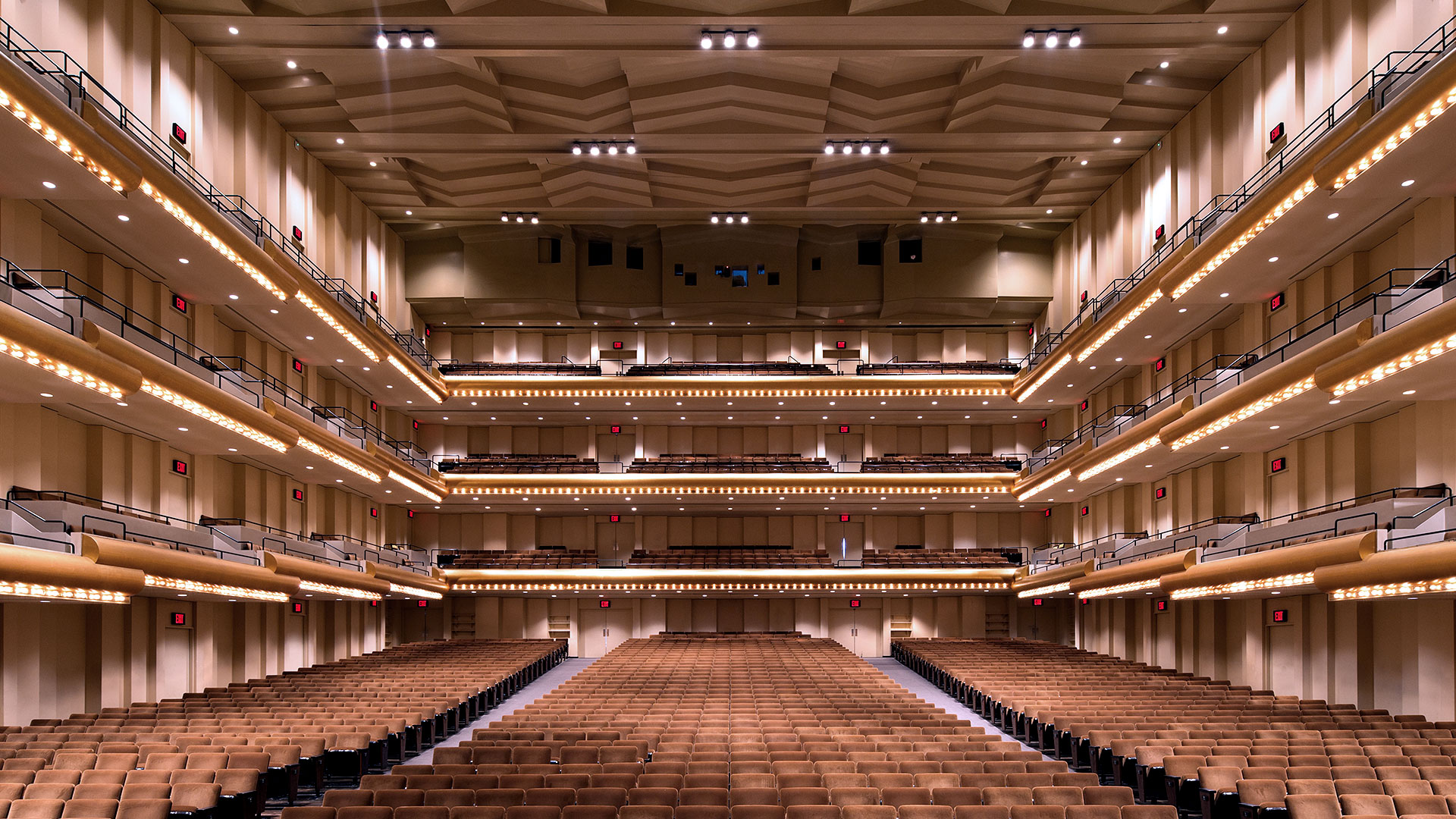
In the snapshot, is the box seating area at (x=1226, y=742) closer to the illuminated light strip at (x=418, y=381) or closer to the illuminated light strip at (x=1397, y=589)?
the illuminated light strip at (x=1397, y=589)

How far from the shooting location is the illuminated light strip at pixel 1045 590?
81.3ft

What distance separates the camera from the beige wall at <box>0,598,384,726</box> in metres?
14.9

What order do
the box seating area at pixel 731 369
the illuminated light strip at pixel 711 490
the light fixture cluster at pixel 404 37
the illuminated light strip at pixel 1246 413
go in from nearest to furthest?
the illuminated light strip at pixel 1246 413
the light fixture cluster at pixel 404 37
the illuminated light strip at pixel 711 490
the box seating area at pixel 731 369

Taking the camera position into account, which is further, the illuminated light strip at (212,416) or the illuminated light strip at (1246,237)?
the illuminated light strip at (212,416)

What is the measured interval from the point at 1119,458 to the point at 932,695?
6453 millimetres

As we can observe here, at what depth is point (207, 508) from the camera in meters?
20.5

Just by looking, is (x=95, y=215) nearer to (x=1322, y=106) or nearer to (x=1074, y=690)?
(x=1074, y=690)

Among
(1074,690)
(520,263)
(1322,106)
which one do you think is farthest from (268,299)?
(1322,106)

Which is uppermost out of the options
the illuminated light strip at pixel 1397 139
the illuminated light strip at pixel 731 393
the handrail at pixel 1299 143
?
the handrail at pixel 1299 143

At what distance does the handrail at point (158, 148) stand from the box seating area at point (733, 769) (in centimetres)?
977

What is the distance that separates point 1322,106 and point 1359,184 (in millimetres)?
2913

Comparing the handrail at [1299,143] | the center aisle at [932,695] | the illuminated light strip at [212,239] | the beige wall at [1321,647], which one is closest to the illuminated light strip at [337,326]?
the illuminated light strip at [212,239]

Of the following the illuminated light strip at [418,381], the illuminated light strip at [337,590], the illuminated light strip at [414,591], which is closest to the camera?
the illuminated light strip at [337,590]

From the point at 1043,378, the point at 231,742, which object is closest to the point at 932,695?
the point at 1043,378
